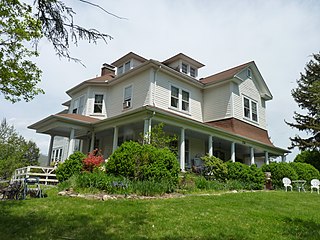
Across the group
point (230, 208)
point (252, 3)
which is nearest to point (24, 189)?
point (230, 208)

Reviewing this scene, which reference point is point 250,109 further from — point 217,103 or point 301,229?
point 301,229

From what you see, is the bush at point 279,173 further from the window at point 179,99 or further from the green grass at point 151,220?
the green grass at point 151,220

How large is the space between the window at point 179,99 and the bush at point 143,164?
7.69 meters

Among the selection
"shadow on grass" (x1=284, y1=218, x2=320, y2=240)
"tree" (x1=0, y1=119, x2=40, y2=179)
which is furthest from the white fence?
"shadow on grass" (x1=284, y1=218, x2=320, y2=240)

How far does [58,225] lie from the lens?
559 centimetres

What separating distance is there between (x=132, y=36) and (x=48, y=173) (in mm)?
12002

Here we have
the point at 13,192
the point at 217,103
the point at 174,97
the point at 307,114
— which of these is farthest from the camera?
the point at 307,114

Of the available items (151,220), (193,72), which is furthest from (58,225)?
(193,72)

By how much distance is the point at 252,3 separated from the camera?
24.9 feet

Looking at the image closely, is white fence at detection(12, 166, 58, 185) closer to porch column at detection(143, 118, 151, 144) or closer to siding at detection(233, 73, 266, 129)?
porch column at detection(143, 118, 151, 144)

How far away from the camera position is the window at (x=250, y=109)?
21.3 meters

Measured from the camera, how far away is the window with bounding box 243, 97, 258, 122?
69.9 ft

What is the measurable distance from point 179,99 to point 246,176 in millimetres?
6971

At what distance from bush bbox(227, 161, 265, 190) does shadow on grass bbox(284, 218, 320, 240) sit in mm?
6984
